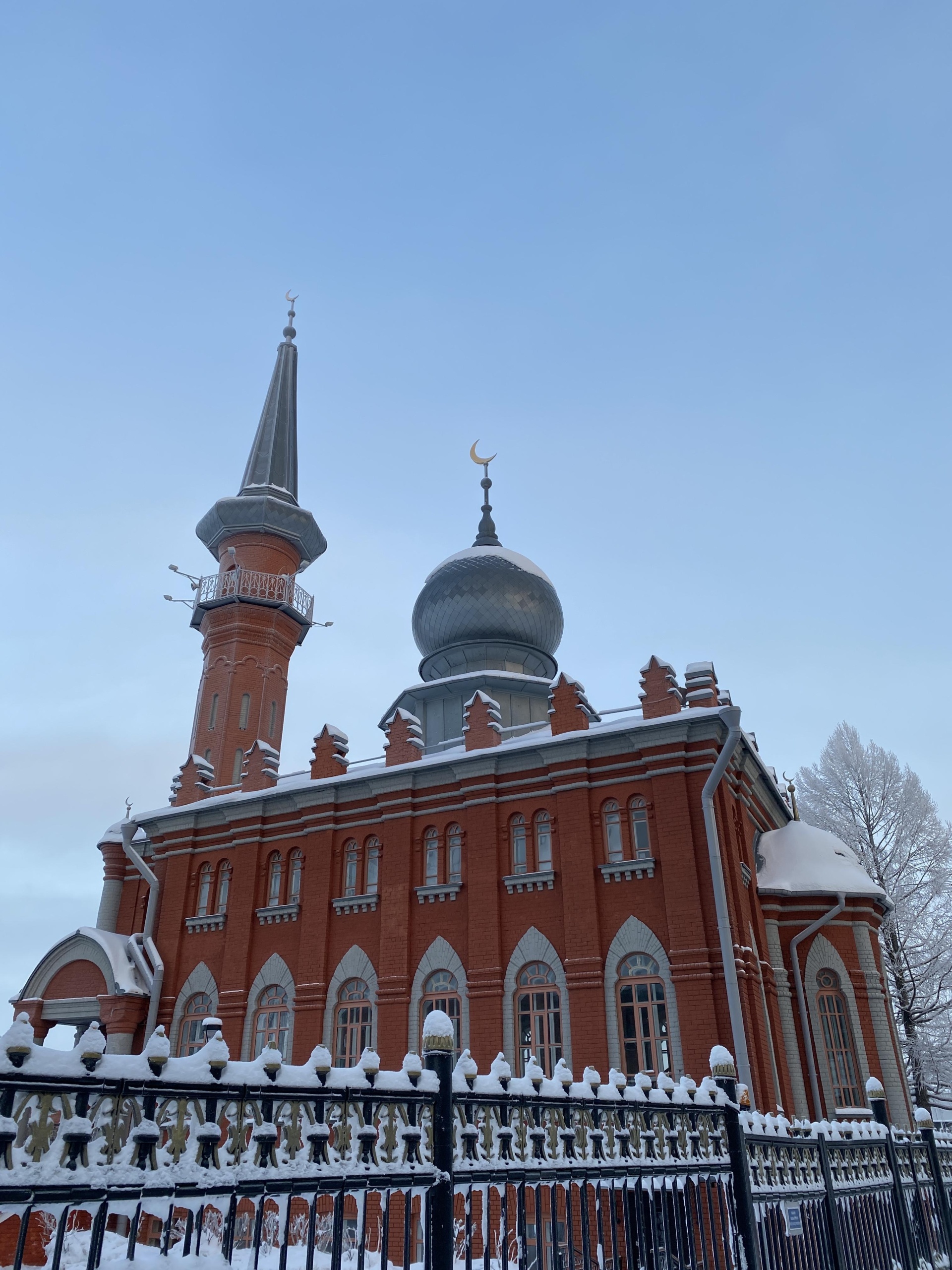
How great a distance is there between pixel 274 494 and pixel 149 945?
46.9 feet

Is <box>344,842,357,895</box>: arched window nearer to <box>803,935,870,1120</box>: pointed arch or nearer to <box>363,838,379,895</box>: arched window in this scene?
<box>363,838,379,895</box>: arched window

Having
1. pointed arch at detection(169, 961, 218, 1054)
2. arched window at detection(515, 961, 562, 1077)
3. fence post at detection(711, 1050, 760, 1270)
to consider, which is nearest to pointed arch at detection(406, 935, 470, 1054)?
arched window at detection(515, 961, 562, 1077)

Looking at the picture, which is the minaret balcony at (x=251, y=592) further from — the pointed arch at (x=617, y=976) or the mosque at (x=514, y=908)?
the pointed arch at (x=617, y=976)

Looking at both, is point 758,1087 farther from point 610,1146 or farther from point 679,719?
point 610,1146

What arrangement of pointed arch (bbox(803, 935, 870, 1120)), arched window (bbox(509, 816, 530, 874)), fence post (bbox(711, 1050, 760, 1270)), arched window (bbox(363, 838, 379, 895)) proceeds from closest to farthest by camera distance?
fence post (bbox(711, 1050, 760, 1270)) < pointed arch (bbox(803, 935, 870, 1120)) < arched window (bbox(509, 816, 530, 874)) < arched window (bbox(363, 838, 379, 895))

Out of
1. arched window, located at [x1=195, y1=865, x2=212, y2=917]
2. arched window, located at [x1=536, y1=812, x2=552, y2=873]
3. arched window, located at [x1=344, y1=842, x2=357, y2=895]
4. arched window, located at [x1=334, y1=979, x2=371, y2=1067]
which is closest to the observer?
arched window, located at [x1=536, y1=812, x2=552, y2=873]

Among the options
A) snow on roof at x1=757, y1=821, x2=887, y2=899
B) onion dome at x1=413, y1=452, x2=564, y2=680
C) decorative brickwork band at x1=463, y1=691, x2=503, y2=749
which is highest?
onion dome at x1=413, y1=452, x2=564, y2=680

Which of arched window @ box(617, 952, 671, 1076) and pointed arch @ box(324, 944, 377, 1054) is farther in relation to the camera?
pointed arch @ box(324, 944, 377, 1054)

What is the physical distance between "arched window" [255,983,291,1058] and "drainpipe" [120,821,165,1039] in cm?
220

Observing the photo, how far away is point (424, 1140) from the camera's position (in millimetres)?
3588

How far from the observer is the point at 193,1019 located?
19844 mm

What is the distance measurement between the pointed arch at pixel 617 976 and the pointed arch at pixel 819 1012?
3536 mm

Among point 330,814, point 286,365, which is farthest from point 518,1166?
point 286,365

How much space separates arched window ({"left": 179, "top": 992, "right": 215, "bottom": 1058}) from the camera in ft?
64.1
